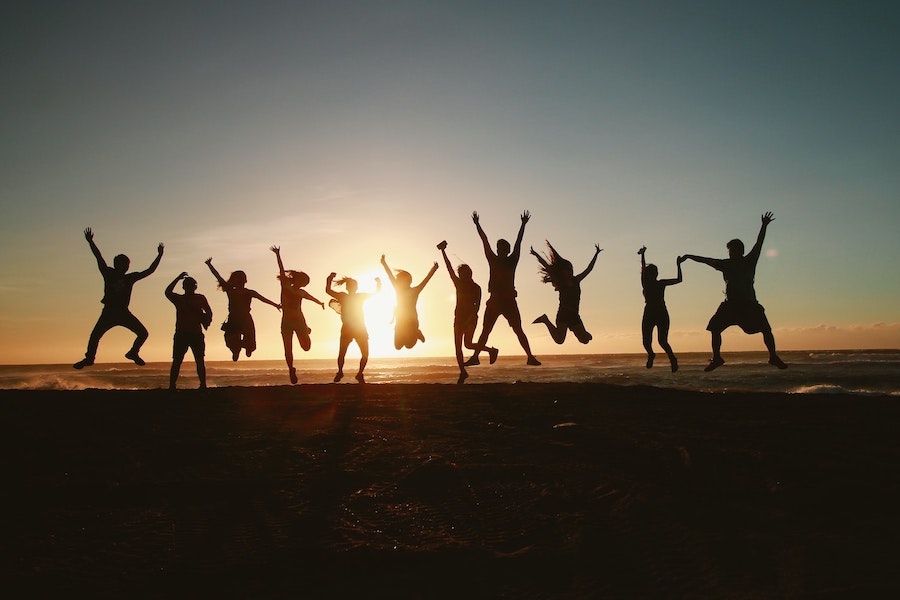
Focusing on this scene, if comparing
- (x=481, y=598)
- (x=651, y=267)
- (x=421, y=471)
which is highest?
(x=651, y=267)

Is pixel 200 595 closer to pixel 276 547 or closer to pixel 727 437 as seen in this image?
pixel 276 547

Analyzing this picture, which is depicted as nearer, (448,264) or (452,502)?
(452,502)

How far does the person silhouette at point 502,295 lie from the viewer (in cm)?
1252

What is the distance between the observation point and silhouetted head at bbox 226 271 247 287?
13.9 metres

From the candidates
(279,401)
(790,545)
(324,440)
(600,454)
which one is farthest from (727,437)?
(279,401)

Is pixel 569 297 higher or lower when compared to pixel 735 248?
lower

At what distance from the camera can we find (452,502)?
5953mm

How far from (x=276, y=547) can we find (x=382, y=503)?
47.5 inches

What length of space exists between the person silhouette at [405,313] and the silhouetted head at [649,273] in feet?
15.6

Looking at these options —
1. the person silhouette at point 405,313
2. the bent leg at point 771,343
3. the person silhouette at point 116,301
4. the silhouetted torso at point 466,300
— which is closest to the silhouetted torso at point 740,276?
the bent leg at point 771,343

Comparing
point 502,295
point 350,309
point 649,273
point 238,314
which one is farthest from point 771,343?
point 238,314

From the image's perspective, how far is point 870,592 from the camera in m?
4.18

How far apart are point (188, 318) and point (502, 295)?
6194 mm

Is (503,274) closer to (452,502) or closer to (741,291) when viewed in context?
(741,291)
